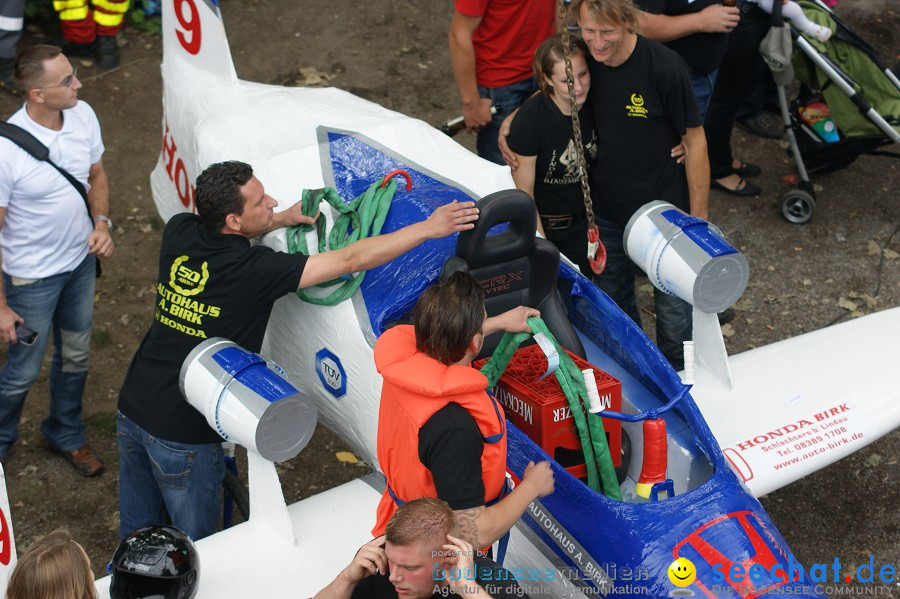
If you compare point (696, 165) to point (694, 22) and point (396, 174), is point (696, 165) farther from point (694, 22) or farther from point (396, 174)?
point (396, 174)

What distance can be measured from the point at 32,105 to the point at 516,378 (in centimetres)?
242

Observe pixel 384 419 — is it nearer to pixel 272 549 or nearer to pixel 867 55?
pixel 272 549

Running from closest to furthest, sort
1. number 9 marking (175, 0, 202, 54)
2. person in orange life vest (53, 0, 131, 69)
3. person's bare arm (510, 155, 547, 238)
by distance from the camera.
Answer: person's bare arm (510, 155, 547, 238), number 9 marking (175, 0, 202, 54), person in orange life vest (53, 0, 131, 69)

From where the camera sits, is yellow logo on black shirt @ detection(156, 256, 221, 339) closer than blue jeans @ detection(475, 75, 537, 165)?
Yes

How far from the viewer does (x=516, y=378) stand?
139 inches

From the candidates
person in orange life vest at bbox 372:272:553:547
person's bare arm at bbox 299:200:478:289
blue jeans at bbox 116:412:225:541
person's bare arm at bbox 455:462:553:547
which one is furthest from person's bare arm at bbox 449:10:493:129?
person's bare arm at bbox 455:462:553:547

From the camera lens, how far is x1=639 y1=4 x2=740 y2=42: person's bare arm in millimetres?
5434

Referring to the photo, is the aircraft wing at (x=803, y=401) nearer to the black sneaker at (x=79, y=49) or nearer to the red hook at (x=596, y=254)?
the red hook at (x=596, y=254)

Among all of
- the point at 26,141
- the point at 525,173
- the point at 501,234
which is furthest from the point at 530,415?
the point at 26,141

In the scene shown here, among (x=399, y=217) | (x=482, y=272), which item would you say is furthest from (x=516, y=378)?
(x=399, y=217)

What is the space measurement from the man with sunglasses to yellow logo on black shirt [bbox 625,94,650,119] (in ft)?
7.78

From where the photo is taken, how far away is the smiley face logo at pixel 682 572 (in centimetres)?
302

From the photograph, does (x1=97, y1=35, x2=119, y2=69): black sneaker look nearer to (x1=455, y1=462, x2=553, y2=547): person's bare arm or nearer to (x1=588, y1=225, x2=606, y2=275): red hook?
(x1=588, y1=225, x2=606, y2=275): red hook

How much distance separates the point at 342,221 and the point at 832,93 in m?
3.53
